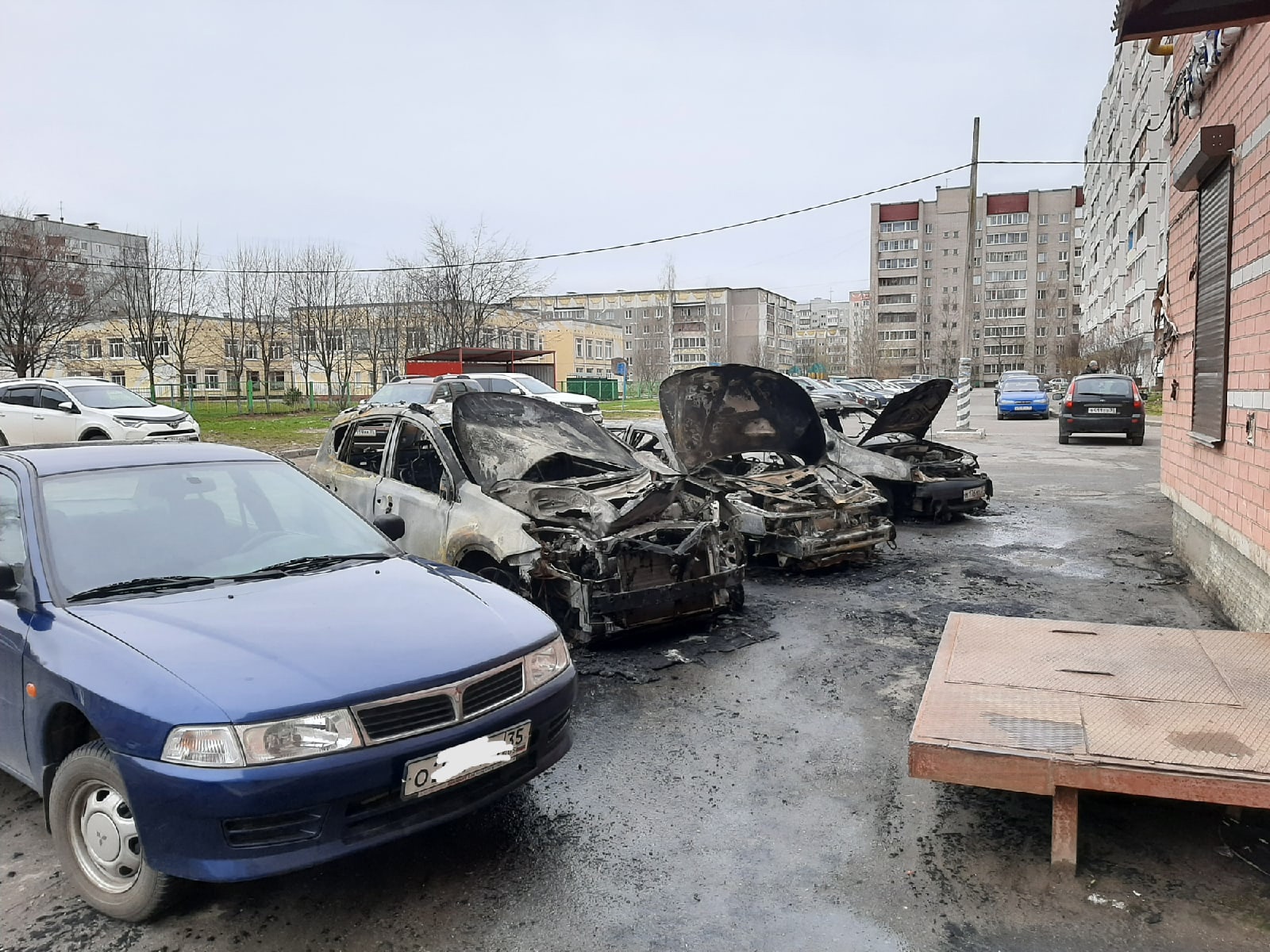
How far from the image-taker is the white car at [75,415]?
1648 cm

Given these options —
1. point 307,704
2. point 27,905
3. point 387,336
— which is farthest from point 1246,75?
point 387,336

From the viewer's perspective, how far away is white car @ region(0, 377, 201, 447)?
1648 cm

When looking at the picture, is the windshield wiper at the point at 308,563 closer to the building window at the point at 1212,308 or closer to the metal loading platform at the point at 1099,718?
the metal loading platform at the point at 1099,718

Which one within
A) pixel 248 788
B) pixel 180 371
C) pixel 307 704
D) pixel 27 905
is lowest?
pixel 27 905

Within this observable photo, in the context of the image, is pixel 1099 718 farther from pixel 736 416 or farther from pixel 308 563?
pixel 736 416

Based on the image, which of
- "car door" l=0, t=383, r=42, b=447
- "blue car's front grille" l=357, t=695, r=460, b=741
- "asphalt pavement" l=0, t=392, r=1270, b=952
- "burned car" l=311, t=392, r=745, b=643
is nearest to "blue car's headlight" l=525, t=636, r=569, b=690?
"blue car's front grille" l=357, t=695, r=460, b=741

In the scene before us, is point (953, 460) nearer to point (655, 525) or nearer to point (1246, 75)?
point (1246, 75)

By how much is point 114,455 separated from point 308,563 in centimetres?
109

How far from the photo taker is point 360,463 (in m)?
6.91

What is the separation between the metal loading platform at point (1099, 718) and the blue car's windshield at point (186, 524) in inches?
106

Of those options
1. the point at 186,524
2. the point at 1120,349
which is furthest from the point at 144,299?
the point at 1120,349

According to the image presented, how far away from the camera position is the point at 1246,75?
19.2 feet

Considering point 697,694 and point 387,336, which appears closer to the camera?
point 697,694

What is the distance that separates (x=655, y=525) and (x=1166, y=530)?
7.12 metres
